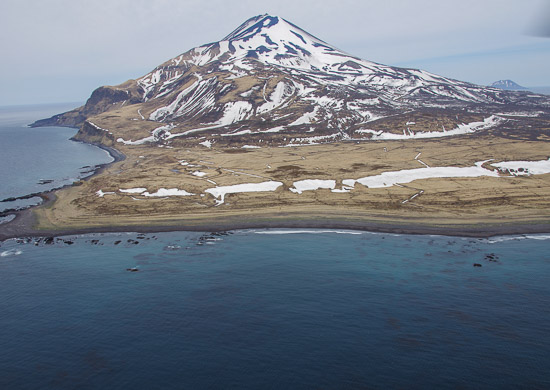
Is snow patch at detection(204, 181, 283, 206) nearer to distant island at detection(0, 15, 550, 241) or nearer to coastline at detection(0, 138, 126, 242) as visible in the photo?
distant island at detection(0, 15, 550, 241)

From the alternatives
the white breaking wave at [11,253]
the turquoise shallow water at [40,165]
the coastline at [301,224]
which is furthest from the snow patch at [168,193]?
the white breaking wave at [11,253]

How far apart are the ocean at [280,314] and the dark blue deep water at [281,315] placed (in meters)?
0.15

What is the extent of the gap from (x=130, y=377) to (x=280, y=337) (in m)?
14.0

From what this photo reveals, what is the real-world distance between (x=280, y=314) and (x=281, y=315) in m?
0.22

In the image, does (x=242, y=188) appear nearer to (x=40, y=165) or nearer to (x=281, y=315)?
(x=281, y=315)

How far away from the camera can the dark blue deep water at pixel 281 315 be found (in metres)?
30.1

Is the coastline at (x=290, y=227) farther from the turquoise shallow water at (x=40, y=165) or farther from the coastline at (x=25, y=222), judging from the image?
the turquoise shallow water at (x=40, y=165)

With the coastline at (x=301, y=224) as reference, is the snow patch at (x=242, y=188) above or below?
above

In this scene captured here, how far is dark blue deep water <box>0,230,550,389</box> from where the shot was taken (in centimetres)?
3006

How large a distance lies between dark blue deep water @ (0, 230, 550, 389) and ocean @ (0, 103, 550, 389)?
15 cm

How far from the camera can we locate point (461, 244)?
54.0m

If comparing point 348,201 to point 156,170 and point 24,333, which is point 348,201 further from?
point 156,170

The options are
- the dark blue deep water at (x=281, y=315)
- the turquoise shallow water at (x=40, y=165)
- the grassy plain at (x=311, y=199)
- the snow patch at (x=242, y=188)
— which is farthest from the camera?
the turquoise shallow water at (x=40, y=165)

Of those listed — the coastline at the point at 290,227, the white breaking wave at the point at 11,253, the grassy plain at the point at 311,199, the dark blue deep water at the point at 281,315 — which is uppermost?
the grassy plain at the point at 311,199
